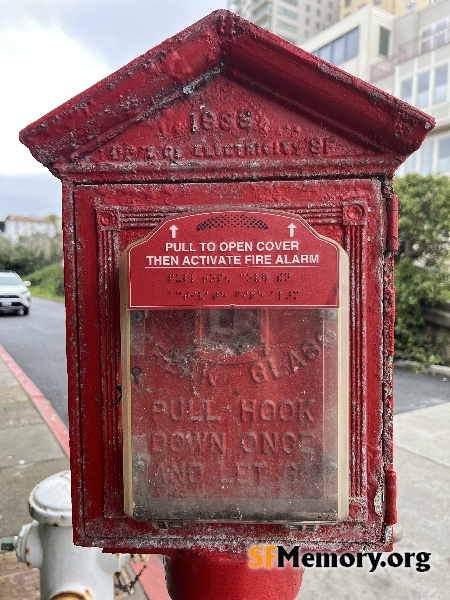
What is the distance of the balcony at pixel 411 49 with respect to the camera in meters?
16.3

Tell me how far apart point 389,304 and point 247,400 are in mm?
408

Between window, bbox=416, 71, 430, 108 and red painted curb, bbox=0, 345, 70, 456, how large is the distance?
14.1 metres

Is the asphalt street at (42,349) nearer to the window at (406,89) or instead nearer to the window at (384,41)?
the window at (406,89)

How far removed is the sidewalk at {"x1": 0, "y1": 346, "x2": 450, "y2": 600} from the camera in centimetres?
249

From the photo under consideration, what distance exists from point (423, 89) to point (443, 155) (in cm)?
237

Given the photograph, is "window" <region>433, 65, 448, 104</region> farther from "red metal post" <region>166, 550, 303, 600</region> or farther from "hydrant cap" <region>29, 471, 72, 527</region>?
"red metal post" <region>166, 550, 303, 600</region>

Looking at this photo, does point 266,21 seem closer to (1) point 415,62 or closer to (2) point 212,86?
(1) point 415,62

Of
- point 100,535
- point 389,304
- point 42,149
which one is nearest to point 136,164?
point 42,149

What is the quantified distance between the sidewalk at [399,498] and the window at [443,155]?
1149cm

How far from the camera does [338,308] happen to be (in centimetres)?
110

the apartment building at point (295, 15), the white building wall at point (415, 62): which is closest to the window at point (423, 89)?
the white building wall at point (415, 62)

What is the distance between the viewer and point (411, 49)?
17016 mm

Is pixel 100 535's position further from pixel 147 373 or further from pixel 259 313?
pixel 259 313

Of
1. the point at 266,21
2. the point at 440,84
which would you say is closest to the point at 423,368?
the point at 440,84
